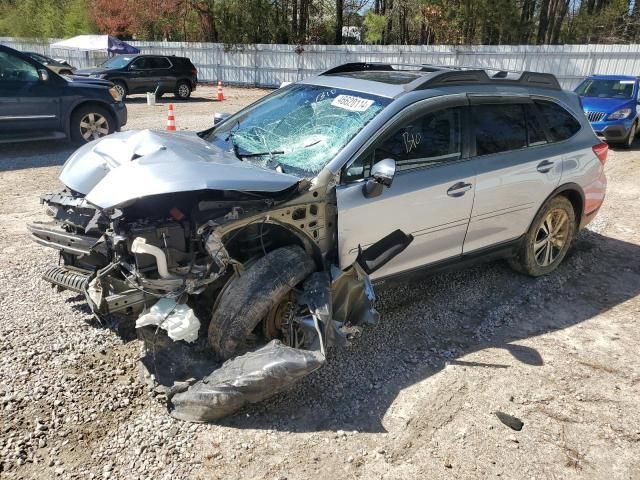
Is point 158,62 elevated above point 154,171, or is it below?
below

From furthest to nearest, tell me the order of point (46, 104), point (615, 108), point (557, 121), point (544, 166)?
point (615, 108) → point (46, 104) → point (557, 121) → point (544, 166)

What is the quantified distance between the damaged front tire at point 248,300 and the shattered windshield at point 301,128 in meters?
0.68

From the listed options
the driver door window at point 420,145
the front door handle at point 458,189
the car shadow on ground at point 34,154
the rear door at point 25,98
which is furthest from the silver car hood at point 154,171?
the rear door at point 25,98

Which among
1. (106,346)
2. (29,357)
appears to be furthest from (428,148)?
(29,357)

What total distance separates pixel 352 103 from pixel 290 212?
1096mm

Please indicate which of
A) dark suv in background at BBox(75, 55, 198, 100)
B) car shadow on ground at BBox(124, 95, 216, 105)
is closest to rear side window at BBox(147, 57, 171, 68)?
dark suv in background at BBox(75, 55, 198, 100)

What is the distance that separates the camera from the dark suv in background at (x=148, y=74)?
18547 millimetres

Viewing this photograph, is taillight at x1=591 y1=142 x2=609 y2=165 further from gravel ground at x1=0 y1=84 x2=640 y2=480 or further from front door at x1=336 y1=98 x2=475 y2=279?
front door at x1=336 y1=98 x2=475 y2=279

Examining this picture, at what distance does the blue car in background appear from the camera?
11594mm

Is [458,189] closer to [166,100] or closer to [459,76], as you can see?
[459,76]

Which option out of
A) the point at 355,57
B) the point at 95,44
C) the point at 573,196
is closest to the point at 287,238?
the point at 573,196

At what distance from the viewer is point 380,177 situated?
3.30 meters

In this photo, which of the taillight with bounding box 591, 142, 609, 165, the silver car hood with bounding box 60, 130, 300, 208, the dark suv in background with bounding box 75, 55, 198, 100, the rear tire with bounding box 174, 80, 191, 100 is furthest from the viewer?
the rear tire with bounding box 174, 80, 191, 100

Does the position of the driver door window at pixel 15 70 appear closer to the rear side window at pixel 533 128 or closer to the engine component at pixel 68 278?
the engine component at pixel 68 278
